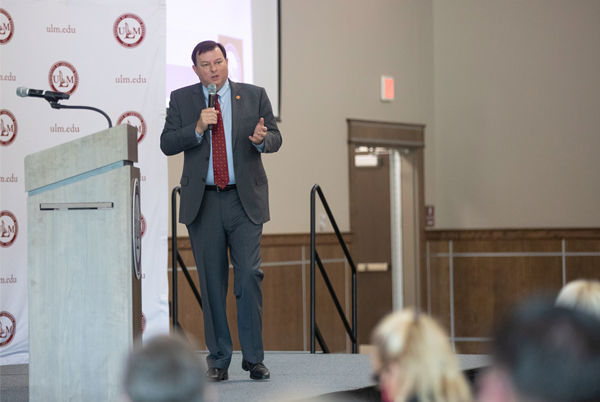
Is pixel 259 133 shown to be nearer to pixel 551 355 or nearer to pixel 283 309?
pixel 551 355

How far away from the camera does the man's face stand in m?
2.95

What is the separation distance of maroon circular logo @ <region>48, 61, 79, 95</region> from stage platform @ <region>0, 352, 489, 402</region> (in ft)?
5.06

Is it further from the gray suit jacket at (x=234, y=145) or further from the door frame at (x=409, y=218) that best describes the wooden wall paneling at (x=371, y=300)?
the gray suit jacket at (x=234, y=145)

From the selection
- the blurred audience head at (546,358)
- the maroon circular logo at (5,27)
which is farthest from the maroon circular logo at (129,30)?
the blurred audience head at (546,358)

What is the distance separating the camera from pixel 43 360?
2264 mm

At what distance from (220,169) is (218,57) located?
489mm

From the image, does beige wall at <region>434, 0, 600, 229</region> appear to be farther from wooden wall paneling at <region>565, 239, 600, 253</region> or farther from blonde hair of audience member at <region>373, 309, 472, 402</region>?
blonde hair of audience member at <region>373, 309, 472, 402</region>

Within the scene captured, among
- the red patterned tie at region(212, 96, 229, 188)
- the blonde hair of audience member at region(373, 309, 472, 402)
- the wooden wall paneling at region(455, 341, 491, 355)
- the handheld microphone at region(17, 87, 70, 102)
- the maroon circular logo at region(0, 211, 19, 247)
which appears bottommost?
the wooden wall paneling at region(455, 341, 491, 355)

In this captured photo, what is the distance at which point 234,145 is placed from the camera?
297 centimetres

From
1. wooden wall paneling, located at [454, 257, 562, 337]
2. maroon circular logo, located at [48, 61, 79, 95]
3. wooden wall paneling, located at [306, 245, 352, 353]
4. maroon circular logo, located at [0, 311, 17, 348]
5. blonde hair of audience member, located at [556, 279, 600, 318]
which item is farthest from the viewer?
wooden wall paneling, located at [454, 257, 562, 337]

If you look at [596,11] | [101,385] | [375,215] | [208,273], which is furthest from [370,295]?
[101,385]

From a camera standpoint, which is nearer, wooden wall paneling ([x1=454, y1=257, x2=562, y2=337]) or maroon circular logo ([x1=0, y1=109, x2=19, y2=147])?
maroon circular logo ([x1=0, y1=109, x2=19, y2=147])

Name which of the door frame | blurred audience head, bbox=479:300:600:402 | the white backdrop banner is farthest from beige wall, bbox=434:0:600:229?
blurred audience head, bbox=479:300:600:402

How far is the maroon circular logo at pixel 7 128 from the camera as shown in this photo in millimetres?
3660
